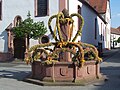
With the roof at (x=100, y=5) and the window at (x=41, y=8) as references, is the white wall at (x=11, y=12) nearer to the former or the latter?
the window at (x=41, y=8)

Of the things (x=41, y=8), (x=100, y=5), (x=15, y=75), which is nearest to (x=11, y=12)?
(x=41, y=8)

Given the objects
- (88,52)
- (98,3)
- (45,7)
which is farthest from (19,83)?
(98,3)

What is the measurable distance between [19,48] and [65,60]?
16468 mm

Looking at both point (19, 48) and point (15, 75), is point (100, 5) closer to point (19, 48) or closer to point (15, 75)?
point (19, 48)

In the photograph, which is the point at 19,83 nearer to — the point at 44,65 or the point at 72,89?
the point at 44,65

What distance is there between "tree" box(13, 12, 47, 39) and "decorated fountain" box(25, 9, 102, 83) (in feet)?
36.3

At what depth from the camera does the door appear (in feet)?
100

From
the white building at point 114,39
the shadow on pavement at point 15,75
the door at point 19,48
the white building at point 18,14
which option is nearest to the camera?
the shadow on pavement at point 15,75

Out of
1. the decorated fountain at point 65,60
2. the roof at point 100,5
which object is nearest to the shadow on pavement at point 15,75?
the decorated fountain at point 65,60

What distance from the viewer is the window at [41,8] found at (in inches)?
1158

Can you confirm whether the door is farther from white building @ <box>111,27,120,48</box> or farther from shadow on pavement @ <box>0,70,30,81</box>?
white building @ <box>111,27,120,48</box>

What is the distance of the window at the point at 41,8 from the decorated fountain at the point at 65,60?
45.3 feet

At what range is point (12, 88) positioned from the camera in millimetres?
12469

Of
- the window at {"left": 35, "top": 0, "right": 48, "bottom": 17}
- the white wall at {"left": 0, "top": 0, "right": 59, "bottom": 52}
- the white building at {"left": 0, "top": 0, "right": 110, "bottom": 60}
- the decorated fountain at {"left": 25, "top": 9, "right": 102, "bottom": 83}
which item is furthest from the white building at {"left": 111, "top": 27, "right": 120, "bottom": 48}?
the decorated fountain at {"left": 25, "top": 9, "right": 102, "bottom": 83}
